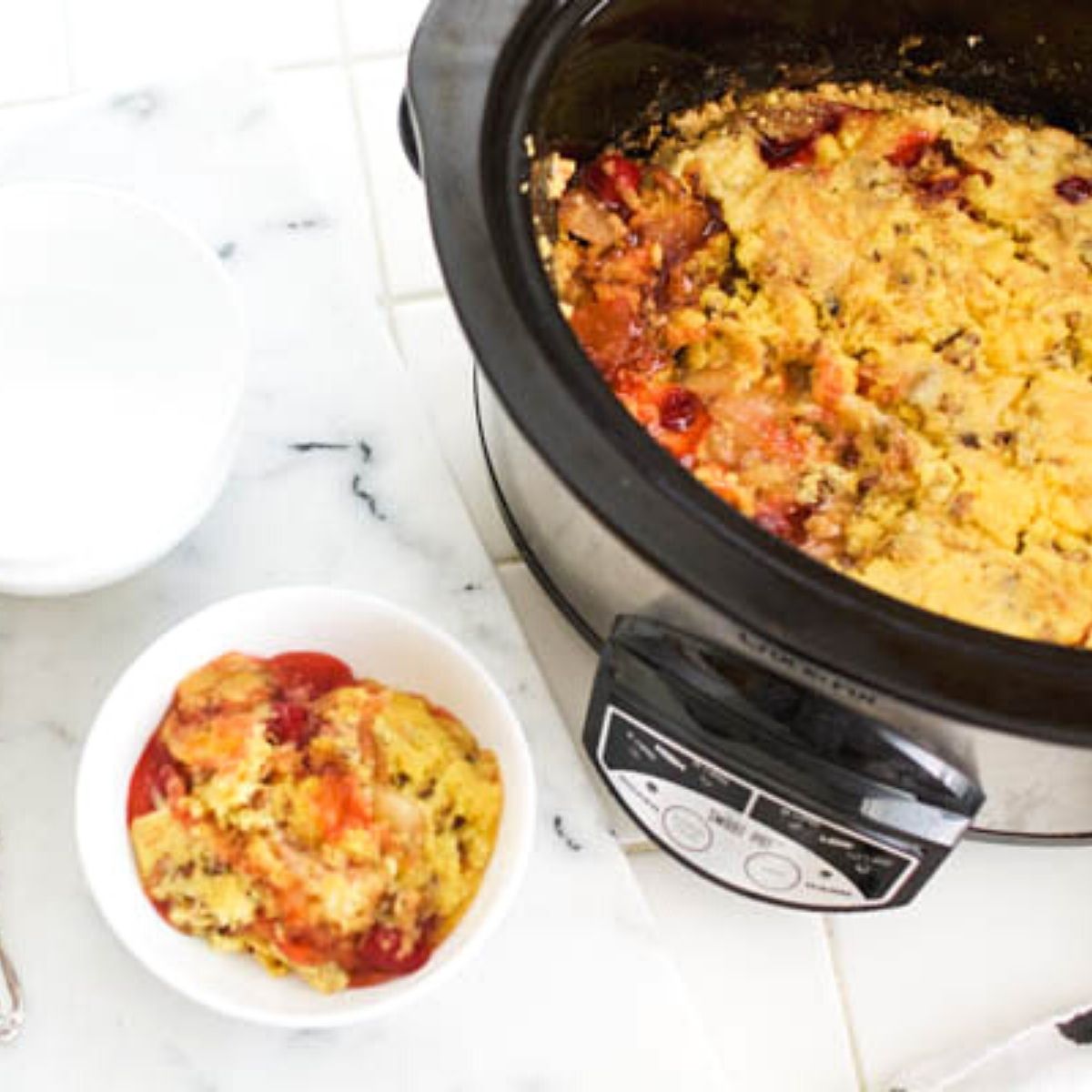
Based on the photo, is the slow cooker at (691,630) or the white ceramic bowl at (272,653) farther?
the white ceramic bowl at (272,653)

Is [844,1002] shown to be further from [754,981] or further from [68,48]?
[68,48]

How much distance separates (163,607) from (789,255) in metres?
0.49

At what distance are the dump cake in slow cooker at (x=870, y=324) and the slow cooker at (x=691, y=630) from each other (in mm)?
89

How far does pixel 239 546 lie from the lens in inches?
46.5

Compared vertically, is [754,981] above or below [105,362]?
below

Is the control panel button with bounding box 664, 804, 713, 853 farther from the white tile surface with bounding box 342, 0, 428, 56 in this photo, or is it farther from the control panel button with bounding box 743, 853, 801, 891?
the white tile surface with bounding box 342, 0, 428, 56

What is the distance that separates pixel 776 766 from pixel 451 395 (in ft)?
1.60

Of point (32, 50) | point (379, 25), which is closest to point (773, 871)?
point (379, 25)

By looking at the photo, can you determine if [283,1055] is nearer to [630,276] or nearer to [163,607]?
[163,607]

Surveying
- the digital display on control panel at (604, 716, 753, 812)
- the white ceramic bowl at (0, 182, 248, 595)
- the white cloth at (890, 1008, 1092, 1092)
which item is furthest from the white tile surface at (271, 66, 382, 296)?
the white cloth at (890, 1008, 1092, 1092)

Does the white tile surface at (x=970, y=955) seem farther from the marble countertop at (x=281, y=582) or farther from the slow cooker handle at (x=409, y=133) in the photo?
the slow cooker handle at (x=409, y=133)

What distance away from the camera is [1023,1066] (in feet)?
3.47

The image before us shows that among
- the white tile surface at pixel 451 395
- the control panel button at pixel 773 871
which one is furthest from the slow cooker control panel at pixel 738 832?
the white tile surface at pixel 451 395

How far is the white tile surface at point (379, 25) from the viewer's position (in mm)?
1428
